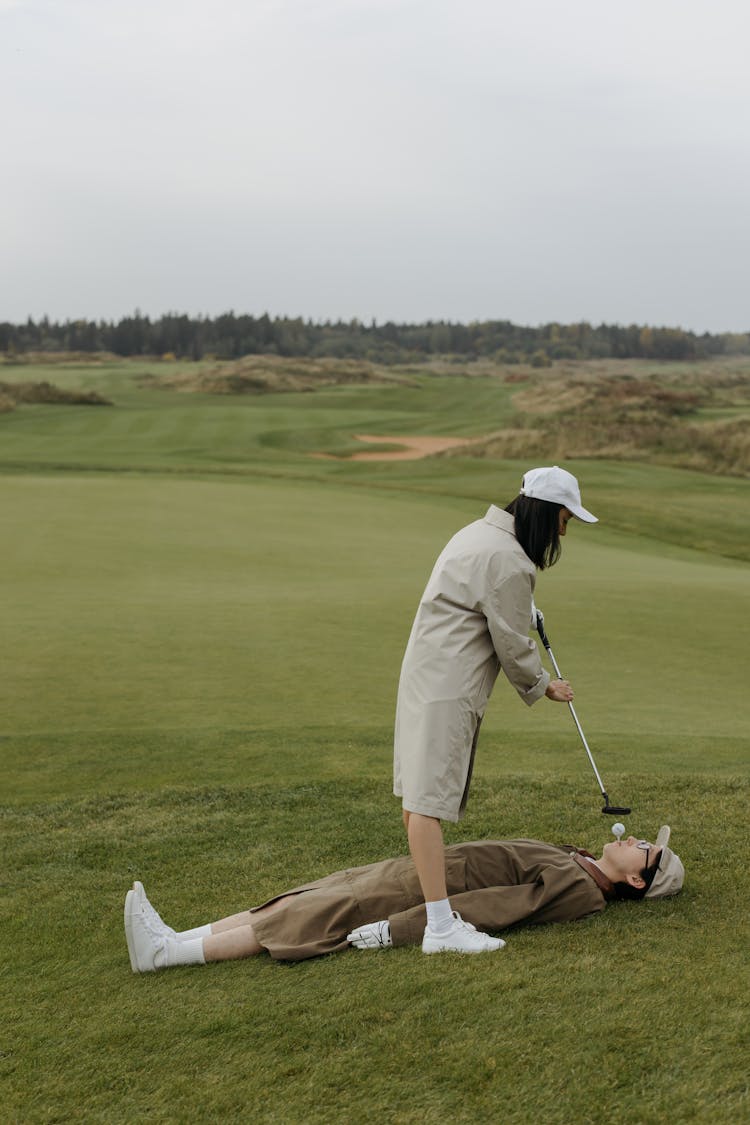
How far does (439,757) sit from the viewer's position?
14.5 ft

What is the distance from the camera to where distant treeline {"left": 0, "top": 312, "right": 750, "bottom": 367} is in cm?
12288

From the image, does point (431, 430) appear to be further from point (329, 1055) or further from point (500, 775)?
point (329, 1055)

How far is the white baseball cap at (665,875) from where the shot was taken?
479 centimetres

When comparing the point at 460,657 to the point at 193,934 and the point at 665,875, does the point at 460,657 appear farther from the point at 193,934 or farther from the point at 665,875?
the point at 193,934

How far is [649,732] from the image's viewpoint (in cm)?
779

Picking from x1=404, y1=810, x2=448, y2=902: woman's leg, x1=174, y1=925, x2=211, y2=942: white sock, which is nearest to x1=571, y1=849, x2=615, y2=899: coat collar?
x1=404, y1=810, x2=448, y2=902: woman's leg

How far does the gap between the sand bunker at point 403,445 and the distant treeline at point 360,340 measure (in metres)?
79.0

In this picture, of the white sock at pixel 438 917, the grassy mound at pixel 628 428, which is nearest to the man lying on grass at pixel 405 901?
the white sock at pixel 438 917

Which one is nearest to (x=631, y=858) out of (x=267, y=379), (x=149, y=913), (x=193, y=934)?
(x=193, y=934)

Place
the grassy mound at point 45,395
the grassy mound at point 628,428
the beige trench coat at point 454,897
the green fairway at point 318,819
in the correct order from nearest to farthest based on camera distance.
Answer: the green fairway at point 318,819, the beige trench coat at point 454,897, the grassy mound at point 628,428, the grassy mound at point 45,395

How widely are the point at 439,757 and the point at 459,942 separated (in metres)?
0.72

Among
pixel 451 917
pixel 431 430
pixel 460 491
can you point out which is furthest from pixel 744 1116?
pixel 431 430

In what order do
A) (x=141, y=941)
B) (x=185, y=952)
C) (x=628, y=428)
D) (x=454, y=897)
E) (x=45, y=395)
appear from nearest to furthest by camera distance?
(x=141, y=941) → (x=185, y=952) → (x=454, y=897) → (x=628, y=428) → (x=45, y=395)

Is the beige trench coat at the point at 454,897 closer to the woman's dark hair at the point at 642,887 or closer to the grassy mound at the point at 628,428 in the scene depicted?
the woman's dark hair at the point at 642,887
